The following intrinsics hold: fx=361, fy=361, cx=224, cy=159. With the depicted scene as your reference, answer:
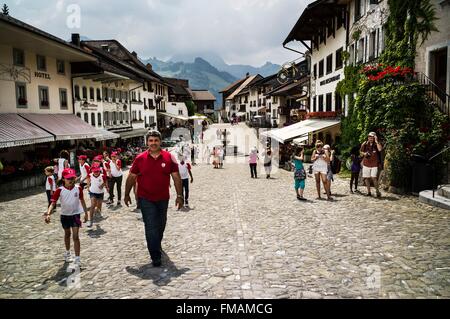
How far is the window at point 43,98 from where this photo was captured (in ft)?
75.5

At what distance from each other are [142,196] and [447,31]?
12260 mm

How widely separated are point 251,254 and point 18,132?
15450 mm

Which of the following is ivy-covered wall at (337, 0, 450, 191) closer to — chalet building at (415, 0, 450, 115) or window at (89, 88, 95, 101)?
chalet building at (415, 0, 450, 115)

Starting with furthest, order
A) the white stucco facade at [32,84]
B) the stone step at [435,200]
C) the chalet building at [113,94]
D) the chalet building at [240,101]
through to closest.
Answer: the chalet building at [240,101] → the chalet building at [113,94] → the white stucco facade at [32,84] → the stone step at [435,200]

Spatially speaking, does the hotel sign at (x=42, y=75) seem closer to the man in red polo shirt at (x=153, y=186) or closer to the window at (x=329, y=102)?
the window at (x=329, y=102)

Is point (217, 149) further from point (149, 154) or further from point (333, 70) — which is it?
point (149, 154)

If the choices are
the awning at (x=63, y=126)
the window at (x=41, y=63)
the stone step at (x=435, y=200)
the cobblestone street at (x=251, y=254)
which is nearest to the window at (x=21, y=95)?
the awning at (x=63, y=126)

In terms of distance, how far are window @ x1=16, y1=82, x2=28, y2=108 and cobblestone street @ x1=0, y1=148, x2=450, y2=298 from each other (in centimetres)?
1148

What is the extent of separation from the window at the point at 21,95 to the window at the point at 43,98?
1676 millimetres

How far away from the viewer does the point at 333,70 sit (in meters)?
25.1

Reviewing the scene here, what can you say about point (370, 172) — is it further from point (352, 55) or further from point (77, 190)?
point (352, 55)

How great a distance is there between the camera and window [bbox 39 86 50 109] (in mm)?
23016

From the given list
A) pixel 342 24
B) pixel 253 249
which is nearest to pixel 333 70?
pixel 342 24

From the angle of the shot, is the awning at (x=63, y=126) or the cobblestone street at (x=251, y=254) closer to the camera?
the cobblestone street at (x=251, y=254)
